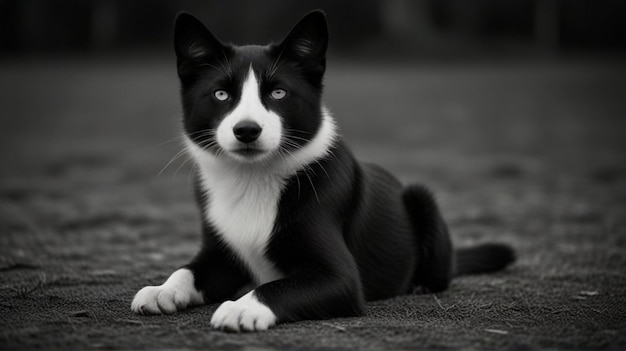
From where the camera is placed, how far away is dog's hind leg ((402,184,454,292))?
4.25 m

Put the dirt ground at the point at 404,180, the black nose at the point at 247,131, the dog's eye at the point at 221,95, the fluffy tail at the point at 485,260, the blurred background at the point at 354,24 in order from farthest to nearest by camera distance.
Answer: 1. the blurred background at the point at 354,24
2. the fluffy tail at the point at 485,260
3. the dog's eye at the point at 221,95
4. the black nose at the point at 247,131
5. the dirt ground at the point at 404,180

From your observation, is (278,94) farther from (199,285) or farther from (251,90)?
(199,285)

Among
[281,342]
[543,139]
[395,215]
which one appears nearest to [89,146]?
[543,139]

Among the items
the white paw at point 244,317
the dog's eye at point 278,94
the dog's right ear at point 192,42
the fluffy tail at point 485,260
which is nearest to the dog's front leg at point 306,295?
the white paw at point 244,317

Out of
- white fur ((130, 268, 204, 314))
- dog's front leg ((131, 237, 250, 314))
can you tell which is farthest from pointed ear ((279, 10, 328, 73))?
white fur ((130, 268, 204, 314))

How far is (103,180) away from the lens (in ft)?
31.5

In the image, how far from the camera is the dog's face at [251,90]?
11.1 feet

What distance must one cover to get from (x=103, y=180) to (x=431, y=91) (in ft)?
39.3

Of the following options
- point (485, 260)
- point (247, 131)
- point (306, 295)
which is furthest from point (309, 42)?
point (485, 260)

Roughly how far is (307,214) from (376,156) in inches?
336

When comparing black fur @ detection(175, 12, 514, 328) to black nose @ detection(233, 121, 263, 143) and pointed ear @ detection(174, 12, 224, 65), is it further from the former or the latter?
black nose @ detection(233, 121, 263, 143)

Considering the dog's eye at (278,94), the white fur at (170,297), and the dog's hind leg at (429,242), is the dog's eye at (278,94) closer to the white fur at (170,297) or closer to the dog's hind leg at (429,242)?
the white fur at (170,297)

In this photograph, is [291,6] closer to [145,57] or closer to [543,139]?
[145,57]

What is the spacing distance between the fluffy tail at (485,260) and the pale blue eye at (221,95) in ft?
6.93
